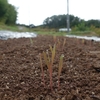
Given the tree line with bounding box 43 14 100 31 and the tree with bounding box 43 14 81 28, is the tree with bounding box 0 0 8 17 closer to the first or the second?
the tree line with bounding box 43 14 100 31

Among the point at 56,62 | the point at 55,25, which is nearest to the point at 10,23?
the point at 55,25

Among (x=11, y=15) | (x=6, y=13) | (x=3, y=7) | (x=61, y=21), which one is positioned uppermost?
(x=3, y=7)

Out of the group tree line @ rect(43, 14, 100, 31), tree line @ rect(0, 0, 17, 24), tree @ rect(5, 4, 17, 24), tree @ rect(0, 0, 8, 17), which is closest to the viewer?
tree @ rect(0, 0, 8, 17)

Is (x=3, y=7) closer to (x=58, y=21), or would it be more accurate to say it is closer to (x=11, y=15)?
(x=11, y=15)

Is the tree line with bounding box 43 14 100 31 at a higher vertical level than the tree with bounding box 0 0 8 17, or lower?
lower

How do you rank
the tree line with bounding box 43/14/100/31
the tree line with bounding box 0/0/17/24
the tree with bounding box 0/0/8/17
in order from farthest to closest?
the tree line with bounding box 43/14/100/31 < the tree line with bounding box 0/0/17/24 < the tree with bounding box 0/0/8/17

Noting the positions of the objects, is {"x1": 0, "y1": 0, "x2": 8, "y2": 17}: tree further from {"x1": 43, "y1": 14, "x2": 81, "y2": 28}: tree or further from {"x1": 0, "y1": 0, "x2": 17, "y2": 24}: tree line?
{"x1": 43, "y1": 14, "x2": 81, "y2": 28}: tree

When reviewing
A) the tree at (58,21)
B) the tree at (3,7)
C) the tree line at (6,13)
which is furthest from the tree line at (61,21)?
the tree at (3,7)

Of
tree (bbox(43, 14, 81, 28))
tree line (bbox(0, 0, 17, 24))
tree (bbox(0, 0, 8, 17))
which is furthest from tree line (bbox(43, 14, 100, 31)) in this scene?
tree (bbox(0, 0, 8, 17))

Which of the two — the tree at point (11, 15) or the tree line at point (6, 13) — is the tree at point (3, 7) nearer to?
the tree line at point (6, 13)

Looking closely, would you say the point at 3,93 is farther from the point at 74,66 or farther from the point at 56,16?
the point at 56,16

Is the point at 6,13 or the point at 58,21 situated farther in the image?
the point at 58,21

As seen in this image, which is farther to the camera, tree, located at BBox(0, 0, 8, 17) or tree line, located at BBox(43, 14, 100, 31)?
tree line, located at BBox(43, 14, 100, 31)

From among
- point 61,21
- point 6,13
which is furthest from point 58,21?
point 6,13
